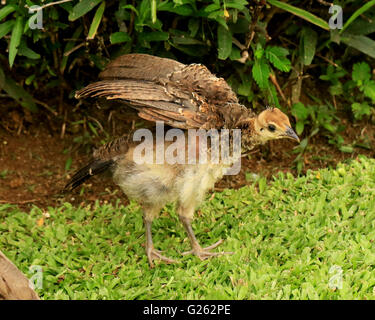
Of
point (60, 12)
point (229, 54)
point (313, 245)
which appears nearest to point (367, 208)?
point (313, 245)

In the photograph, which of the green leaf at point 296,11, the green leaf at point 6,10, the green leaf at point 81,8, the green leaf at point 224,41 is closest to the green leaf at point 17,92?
the green leaf at point 6,10

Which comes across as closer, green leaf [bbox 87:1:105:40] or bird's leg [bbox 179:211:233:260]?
bird's leg [bbox 179:211:233:260]

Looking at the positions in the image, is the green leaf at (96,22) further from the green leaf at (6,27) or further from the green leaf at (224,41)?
the green leaf at (224,41)

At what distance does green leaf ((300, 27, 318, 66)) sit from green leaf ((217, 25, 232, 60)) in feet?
2.86

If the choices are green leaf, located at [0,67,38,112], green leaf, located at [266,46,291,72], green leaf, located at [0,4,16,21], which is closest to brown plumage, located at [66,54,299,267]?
green leaf, located at [266,46,291,72]

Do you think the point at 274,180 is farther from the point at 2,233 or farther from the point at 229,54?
the point at 2,233

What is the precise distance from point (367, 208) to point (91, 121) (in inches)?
111

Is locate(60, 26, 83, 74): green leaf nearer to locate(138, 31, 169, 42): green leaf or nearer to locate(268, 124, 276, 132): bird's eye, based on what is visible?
locate(138, 31, 169, 42): green leaf

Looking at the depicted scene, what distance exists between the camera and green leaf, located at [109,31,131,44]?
462 centimetres

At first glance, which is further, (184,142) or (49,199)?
(49,199)

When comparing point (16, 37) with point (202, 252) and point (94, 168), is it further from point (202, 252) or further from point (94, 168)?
point (202, 252)

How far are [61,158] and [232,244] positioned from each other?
213cm

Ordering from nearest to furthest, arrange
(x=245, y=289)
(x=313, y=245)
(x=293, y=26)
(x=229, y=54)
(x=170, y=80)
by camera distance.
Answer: (x=245, y=289) < (x=170, y=80) < (x=313, y=245) < (x=229, y=54) < (x=293, y=26)

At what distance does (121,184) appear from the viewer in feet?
13.1
